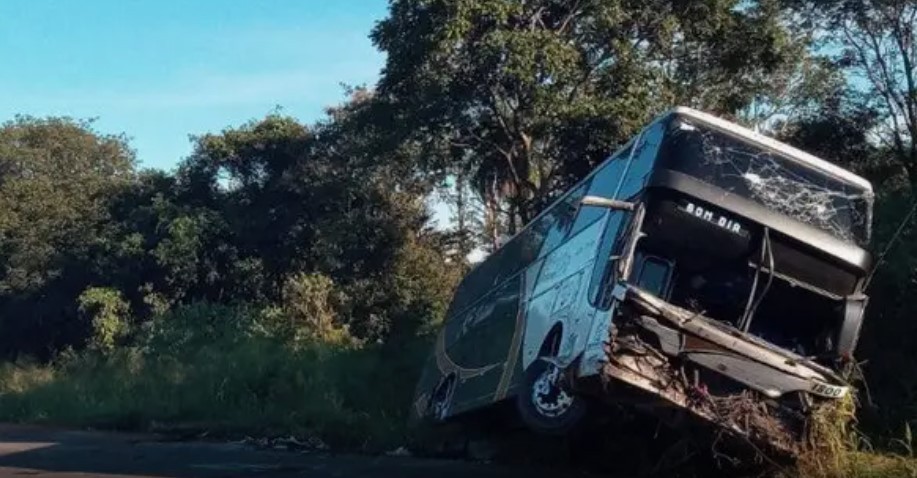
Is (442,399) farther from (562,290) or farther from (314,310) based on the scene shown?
(314,310)

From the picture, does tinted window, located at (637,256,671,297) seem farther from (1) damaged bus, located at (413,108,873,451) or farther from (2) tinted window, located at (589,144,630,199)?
(2) tinted window, located at (589,144,630,199)

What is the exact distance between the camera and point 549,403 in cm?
1084

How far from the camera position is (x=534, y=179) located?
2370 cm

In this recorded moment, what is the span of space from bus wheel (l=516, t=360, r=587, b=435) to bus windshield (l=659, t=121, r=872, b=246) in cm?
219

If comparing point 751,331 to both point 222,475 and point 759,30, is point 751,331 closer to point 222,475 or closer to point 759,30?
point 222,475

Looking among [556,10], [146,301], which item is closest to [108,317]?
[146,301]

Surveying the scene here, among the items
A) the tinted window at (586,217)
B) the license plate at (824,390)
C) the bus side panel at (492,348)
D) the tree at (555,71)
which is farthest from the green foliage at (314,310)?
the license plate at (824,390)

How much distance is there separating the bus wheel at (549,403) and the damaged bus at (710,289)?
0.01 meters

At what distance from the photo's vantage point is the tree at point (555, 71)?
2097 cm

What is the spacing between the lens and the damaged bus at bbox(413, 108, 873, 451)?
9.61m

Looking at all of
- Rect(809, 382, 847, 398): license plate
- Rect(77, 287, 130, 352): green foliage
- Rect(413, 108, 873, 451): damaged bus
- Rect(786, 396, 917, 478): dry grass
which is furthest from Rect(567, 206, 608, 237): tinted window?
Rect(77, 287, 130, 352): green foliage

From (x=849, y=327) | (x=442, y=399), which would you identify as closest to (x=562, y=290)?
(x=849, y=327)

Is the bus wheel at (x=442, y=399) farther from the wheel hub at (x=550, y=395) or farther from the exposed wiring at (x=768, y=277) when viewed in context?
the exposed wiring at (x=768, y=277)

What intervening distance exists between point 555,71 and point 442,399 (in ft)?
23.7
